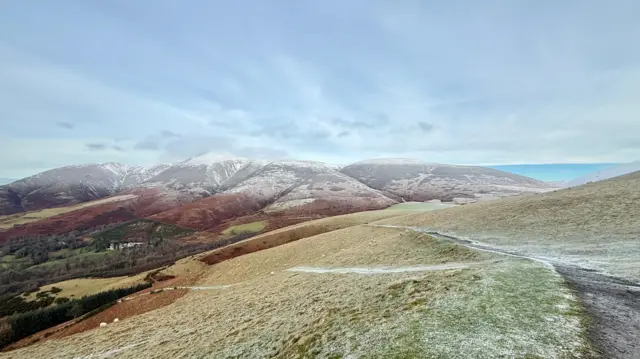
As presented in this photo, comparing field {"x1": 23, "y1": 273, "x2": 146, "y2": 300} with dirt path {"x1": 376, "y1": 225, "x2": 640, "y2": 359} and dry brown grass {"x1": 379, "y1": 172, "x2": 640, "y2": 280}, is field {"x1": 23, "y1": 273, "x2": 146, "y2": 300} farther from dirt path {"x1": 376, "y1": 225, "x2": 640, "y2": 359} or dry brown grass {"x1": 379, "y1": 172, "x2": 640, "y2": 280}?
dirt path {"x1": 376, "y1": 225, "x2": 640, "y2": 359}

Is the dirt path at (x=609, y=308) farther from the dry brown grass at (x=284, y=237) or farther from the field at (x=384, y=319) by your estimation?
the dry brown grass at (x=284, y=237)

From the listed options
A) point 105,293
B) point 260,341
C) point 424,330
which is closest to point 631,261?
point 424,330

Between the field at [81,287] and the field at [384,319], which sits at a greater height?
the field at [384,319]

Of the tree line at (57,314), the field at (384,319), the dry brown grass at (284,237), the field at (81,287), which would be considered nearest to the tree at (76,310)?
the tree line at (57,314)

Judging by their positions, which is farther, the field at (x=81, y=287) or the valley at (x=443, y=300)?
the field at (x=81, y=287)

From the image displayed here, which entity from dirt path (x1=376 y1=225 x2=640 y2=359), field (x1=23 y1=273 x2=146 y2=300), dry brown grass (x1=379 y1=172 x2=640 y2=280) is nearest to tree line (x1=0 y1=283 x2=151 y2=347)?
field (x1=23 y1=273 x2=146 y2=300)

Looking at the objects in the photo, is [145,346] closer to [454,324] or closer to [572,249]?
[454,324]
